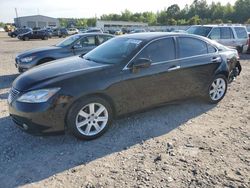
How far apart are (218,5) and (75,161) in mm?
120059

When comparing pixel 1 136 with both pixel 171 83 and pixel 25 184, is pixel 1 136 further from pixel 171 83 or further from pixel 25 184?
pixel 171 83

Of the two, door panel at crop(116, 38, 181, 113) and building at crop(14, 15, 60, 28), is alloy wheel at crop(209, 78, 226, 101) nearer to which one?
door panel at crop(116, 38, 181, 113)

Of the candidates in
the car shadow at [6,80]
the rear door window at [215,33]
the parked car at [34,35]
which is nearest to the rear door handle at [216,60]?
the car shadow at [6,80]

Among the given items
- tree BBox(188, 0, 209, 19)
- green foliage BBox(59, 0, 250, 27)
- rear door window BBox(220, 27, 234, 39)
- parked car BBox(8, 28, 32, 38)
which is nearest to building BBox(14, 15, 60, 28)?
green foliage BBox(59, 0, 250, 27)

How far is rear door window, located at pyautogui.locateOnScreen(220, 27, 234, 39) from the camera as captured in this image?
12.9 meters

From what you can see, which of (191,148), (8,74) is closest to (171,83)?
(191,148)

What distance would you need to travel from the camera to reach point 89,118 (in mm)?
4445

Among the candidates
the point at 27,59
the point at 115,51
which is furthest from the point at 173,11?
the point at 115,51

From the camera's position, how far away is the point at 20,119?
13.8ft

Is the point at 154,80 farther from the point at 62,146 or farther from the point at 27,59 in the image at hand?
the point at 27,59

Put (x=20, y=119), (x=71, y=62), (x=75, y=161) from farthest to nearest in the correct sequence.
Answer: (x=71, y=62) → (x=20, y=119) → (x=75, y=161)

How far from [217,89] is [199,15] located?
116m

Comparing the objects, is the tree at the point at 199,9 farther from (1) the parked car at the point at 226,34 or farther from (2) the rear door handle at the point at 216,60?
(2) the rear door handle at the point at 216,60

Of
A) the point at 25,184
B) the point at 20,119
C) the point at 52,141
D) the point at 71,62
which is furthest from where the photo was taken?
the point at 71,62
